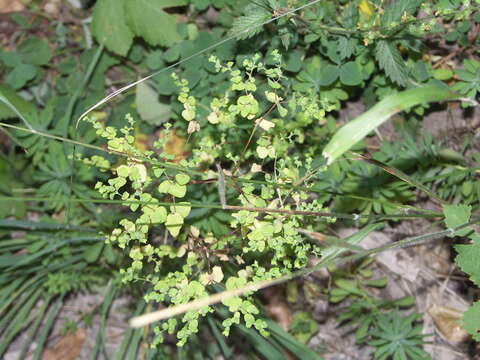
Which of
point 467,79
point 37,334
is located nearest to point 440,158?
point 467,79

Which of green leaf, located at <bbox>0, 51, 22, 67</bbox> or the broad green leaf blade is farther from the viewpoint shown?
green leaf, located at <bbox>0, 51, 22, 67</bbox>

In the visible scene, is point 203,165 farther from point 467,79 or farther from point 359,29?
point 467,79

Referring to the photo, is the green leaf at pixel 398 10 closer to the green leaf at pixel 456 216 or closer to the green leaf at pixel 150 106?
the green leaf at pixel 456 216

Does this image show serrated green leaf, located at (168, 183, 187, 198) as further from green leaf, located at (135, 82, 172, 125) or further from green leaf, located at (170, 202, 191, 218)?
green leaf, located at (135, 82, 172, 125)

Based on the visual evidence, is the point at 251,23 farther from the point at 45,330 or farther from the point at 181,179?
the point at 45,330

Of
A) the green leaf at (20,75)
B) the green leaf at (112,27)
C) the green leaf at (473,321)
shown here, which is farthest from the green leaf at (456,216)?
the green leaf at (20,75)

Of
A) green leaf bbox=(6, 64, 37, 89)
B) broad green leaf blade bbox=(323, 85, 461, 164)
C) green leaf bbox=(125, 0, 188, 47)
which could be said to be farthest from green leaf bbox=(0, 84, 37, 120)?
broad green leaf blade bbox=(323, 85, 461, 164)

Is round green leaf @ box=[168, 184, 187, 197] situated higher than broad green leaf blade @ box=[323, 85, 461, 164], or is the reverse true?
broad green leaf blade @ box=[323, 85, 461, 164]
